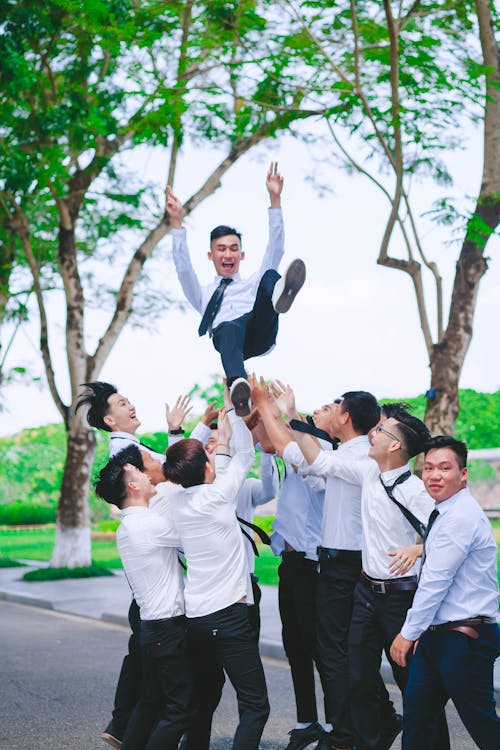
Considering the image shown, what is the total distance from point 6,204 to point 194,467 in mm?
13731

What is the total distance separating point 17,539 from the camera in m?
31.8

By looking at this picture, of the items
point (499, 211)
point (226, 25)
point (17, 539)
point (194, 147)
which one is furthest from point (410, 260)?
point (17, 539)

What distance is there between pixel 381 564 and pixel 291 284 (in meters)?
1.55

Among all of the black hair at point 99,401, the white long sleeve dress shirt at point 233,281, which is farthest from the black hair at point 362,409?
the black hair at point 99,401

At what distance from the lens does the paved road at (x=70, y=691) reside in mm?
6594

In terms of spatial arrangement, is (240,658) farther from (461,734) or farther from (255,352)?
(461,734)

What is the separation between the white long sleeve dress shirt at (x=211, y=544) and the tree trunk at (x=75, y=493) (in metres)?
12.3

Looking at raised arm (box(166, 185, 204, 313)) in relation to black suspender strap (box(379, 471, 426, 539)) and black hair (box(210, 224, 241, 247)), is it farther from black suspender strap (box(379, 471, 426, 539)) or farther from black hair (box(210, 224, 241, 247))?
black suspender strap (box(379, 471, 426, 539))

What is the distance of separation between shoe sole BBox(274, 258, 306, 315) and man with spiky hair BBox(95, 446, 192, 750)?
3.93 feet

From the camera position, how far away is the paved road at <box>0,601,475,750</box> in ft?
21.6

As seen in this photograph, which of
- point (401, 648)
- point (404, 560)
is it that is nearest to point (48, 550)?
point (404, 560)

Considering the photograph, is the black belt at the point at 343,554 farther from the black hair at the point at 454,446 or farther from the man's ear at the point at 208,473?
the black hair at the point at 454,446

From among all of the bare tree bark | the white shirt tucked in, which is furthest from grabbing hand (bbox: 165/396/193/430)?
the bare tree bark

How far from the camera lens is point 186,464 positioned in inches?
191
